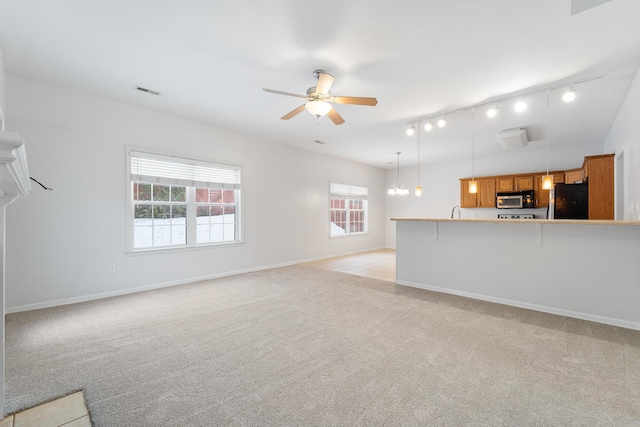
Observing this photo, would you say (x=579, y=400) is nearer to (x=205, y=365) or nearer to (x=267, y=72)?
(x=205, y=365)

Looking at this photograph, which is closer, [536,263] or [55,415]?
[55,415]

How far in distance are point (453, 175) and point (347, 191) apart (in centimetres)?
318

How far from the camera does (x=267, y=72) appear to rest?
3.18 meters

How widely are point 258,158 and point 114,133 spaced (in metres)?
2.48

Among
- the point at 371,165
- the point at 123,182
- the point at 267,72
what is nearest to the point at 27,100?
the point at 123,182

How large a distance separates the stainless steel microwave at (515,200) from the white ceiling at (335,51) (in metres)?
Result: 2.52

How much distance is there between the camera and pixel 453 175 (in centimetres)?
823

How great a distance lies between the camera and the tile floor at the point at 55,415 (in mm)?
1667

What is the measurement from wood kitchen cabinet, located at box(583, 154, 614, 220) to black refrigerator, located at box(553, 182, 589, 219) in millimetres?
106

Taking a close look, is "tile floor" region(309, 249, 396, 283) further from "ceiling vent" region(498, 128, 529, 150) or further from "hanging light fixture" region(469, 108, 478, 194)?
"ceiling vent" region(498, 128, 529, 150)

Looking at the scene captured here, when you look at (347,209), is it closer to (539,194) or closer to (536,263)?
(539,194)

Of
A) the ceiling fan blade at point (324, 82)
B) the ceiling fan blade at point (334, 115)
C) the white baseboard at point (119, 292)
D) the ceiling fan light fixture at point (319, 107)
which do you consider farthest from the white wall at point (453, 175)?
the ceiling fan blade at point (324, 82)

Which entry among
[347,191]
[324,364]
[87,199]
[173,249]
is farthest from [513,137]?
[87,199]

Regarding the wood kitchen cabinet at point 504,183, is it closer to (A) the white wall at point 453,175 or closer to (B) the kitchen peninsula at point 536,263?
(A) the white wall at point 453,175
